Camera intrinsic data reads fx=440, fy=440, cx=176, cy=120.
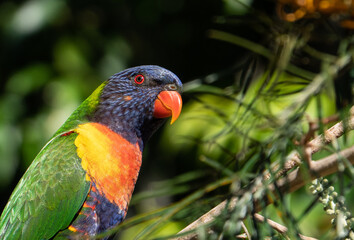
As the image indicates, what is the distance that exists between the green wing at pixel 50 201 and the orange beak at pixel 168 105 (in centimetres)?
37

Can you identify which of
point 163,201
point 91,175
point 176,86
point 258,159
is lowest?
point 163,201

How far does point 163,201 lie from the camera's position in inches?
122

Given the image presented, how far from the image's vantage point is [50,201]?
1375mm

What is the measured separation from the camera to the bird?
137 centimetres

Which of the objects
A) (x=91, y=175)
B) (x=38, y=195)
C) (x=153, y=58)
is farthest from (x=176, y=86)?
(x=153, y=58)

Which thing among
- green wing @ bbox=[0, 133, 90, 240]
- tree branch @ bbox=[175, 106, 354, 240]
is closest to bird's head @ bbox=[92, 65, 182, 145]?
green wing @ bbox=[0, 133, 90, 240]

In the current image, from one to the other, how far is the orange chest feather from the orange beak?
18cm

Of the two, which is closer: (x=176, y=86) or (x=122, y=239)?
(x=176, y=86)

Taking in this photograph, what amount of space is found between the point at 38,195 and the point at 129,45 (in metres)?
1.84

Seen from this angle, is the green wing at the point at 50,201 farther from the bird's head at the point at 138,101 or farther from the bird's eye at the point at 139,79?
the bird's eye at the point at 139,79

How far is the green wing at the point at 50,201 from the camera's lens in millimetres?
1364

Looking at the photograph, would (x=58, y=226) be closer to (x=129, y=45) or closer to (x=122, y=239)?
(x=122, y=239)

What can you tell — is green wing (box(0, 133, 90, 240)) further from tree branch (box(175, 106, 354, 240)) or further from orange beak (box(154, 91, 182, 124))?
tree branch (box(175, 106, 354, 240))

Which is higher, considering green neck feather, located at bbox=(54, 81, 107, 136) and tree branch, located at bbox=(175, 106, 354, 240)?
tree branch, located at bbox=(175, 106, 354, 240)
